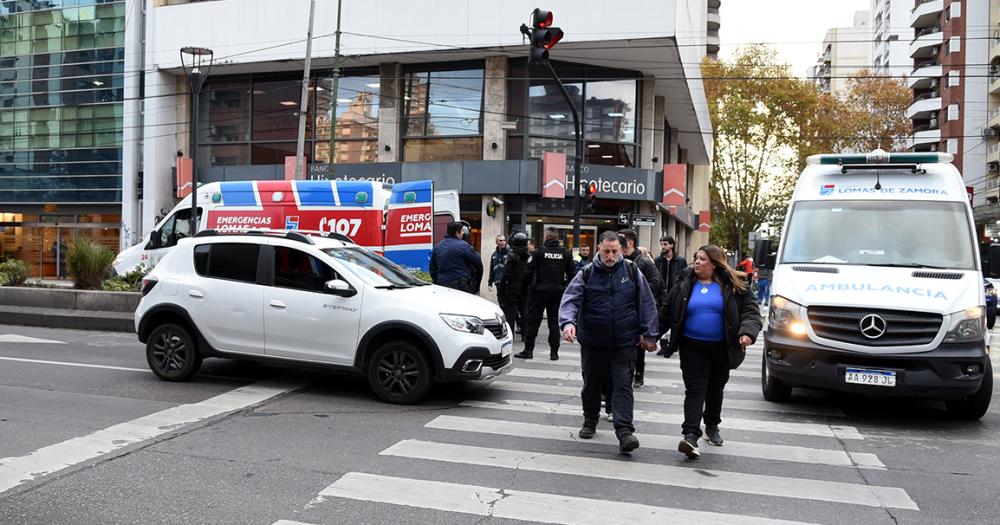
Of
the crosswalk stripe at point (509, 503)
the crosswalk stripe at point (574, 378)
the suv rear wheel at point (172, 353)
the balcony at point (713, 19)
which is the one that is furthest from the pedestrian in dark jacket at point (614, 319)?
the balcony at point (713, 19)

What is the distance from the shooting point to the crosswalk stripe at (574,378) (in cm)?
955

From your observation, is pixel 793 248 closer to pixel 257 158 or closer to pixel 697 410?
pixel 697 410

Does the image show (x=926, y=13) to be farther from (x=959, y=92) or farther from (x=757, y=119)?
(x=757, y=119)

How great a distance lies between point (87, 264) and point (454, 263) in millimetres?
8252

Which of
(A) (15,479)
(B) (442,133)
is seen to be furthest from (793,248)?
(B) (442,133)

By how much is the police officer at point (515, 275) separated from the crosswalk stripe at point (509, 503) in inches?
281

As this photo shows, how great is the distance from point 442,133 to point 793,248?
18545mm

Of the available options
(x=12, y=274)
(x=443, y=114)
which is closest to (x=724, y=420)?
(x=12, y=274)

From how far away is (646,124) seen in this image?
26.1 metres

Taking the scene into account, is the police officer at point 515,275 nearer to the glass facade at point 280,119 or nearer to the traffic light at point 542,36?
the traffic light at point 542,36

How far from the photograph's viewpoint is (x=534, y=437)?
268 inches

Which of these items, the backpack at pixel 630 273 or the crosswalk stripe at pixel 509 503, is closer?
the crosswalk stripe at pixel 509 503

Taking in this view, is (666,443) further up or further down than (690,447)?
further down

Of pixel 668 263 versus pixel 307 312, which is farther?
pixel 668 263
